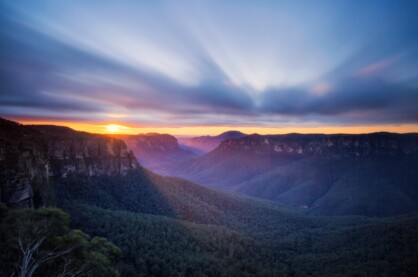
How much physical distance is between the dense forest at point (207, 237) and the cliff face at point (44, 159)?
4689 mm

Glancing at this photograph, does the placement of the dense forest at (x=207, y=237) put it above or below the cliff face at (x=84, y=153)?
below

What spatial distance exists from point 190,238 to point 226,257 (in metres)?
8.97

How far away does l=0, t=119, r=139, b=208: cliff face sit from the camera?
40406 mm

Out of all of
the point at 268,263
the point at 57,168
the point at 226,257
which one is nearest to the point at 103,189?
the point at 57,168

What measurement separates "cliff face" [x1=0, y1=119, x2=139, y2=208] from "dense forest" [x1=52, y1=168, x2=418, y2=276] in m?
4.69

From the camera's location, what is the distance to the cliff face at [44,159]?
4041 cm

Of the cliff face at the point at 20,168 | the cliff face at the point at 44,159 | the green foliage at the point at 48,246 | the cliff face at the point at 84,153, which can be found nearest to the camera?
the green foliage at the point at 48,246

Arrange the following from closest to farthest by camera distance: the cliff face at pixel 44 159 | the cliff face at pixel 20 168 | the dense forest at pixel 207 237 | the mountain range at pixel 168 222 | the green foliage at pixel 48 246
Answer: the green foliage at pixel 48 246, the cliff face at pixel 20 168, the cliff face at pixel 44 159, the mountain range at pixel 168 222, the dense forest at pixel 207 237

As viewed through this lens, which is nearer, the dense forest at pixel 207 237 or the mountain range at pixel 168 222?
the mountain range at pixel 168 222

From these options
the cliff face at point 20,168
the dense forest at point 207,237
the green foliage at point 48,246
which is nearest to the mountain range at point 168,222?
the cliff face at point 20,168

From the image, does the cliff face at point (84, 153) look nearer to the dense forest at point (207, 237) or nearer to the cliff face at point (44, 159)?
the cliff face at point (44, 159)

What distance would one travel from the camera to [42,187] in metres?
51.1

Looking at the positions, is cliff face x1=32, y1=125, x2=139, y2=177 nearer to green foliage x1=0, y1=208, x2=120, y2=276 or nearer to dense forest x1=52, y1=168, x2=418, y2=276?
dense forest x1=52, y1=168, x2=418, y2=276

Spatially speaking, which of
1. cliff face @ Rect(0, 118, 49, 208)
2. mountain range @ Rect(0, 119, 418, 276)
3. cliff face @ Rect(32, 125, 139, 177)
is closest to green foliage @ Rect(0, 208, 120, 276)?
cliff face @ Rect(0, 118, 49, 208)
